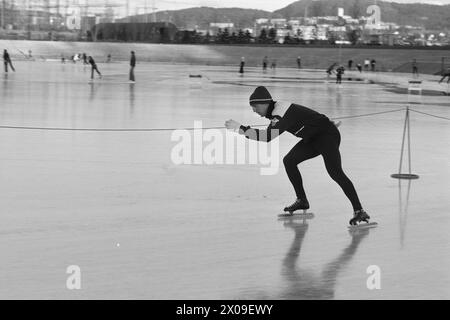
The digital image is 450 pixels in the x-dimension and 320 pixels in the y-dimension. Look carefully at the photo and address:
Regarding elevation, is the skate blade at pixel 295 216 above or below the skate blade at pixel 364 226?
below

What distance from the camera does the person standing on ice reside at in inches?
300

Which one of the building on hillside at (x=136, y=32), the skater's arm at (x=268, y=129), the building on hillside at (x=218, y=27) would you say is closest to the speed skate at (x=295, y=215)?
the skater's arm at (x=268, y=129)

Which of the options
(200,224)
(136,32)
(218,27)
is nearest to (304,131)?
(200,224)

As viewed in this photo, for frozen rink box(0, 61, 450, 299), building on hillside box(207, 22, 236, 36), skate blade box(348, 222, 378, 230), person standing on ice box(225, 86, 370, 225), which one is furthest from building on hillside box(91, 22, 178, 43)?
skate blade box(348, 222, 378, 230)

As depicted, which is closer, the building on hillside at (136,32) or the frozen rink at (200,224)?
the frozen rink at (200,224)

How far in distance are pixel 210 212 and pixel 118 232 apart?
1.31 meters

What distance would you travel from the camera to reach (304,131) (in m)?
7.80

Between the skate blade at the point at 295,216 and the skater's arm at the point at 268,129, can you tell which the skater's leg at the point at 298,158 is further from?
the skater's arm at the point at 268,129

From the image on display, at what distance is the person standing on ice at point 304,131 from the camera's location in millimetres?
7621

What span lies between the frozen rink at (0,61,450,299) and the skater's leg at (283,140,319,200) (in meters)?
0.39

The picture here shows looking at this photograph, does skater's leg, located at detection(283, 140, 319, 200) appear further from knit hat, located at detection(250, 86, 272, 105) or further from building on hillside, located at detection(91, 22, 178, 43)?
building on hillside, located at detection(91, 22, 178, 43)

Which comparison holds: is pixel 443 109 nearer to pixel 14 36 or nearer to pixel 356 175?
pixel 356 175

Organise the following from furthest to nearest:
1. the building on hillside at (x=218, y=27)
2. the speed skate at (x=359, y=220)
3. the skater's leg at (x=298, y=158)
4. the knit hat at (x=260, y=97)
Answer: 1. the building on hillside at (x=218, y=27)
2. the skater's leg at (x=298, y=158)
3. the speed skate at (x=359, y=220)
4. the knit hat at (x=260, y=97)
